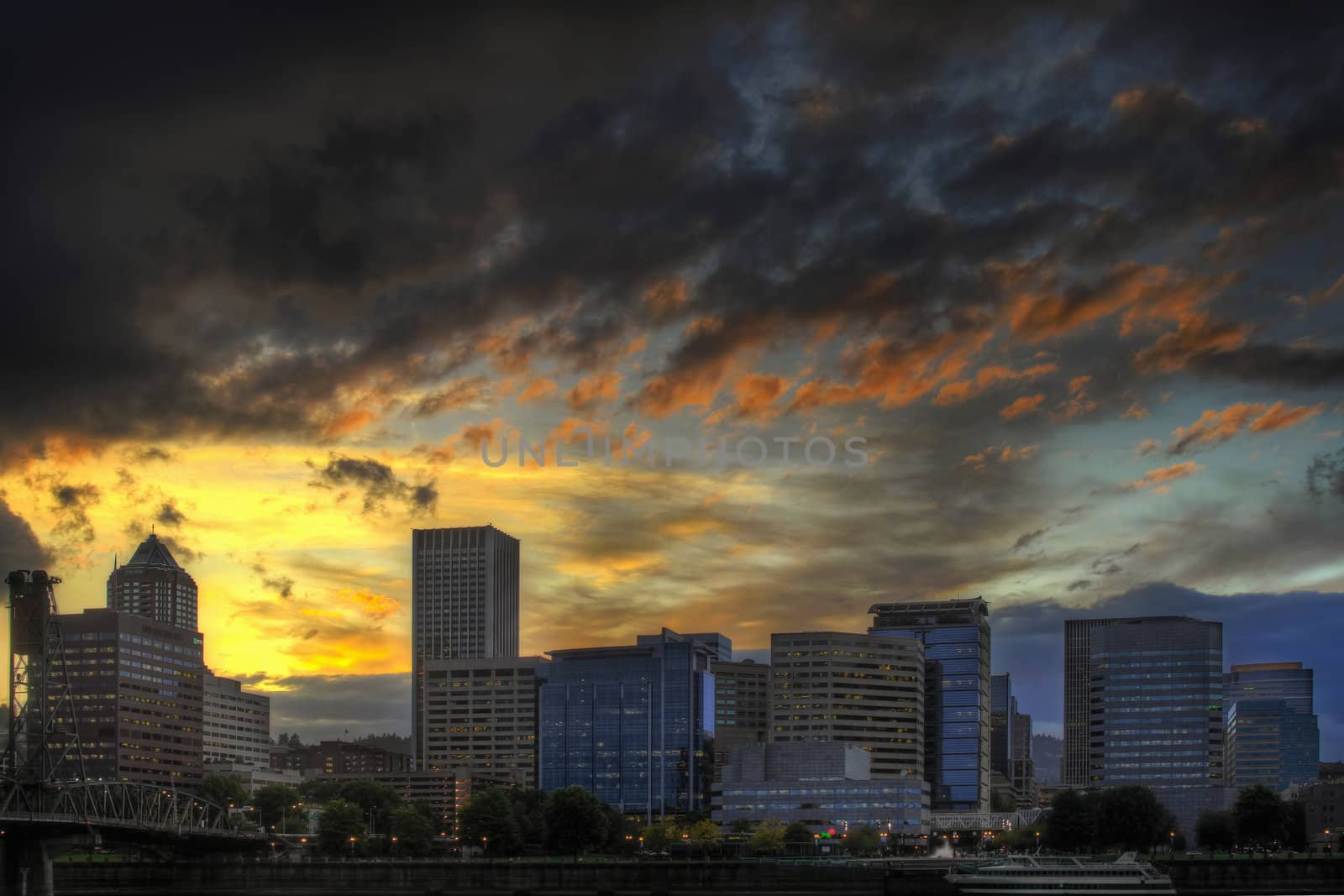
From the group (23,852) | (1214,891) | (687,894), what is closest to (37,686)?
(23,852)

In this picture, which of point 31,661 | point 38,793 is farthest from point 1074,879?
point 31,661

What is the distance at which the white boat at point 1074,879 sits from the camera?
170 metres

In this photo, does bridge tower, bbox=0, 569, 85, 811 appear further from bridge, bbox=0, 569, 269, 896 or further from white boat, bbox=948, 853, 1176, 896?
white boat, bbox=948, 853, 1176, 896

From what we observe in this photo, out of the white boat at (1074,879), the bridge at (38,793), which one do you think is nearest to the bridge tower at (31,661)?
the bridge at (38,793)

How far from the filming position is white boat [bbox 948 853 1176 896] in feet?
559

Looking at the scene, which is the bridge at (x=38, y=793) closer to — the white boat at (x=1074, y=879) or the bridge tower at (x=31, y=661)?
the bridge tower at (x=31, y=661)

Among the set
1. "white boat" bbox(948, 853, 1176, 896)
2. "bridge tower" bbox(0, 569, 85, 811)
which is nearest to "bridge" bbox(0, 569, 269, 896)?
"bridge tower" bbox(0, 569, 85, 811)

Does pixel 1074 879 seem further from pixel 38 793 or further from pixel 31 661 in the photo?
pixel 31 661

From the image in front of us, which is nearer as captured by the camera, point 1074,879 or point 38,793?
point 38,793

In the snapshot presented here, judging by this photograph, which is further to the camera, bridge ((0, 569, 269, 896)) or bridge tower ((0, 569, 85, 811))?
Result: bridge tower ((0, 569, 85, 811))

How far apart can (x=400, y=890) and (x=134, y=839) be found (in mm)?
36261

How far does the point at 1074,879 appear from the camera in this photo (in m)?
170

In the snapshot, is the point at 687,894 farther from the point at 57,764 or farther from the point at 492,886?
the point at 57,764

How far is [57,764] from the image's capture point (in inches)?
6752
